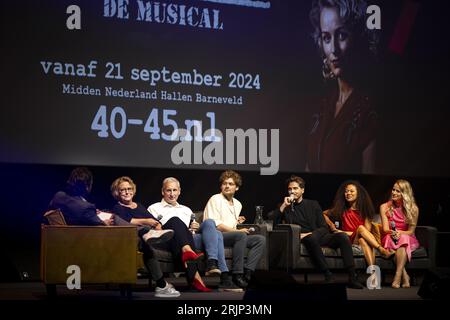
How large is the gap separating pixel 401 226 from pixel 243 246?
1430 mm

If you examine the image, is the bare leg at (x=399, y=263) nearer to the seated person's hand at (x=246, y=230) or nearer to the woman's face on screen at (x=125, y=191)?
the seated person's hand at (x=246, y=230)

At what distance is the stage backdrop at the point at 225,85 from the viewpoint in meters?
6.29

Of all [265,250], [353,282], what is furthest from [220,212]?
[353,282]

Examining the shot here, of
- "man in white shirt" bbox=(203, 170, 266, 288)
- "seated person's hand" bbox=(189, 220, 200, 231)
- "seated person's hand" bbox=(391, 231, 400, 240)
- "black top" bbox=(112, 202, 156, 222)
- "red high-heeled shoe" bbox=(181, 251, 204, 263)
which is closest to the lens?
"red high-heeled shoe" bbox=(181, 251, 204, 263)

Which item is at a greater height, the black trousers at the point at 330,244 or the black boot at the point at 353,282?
the black trousers at the point at 330,244

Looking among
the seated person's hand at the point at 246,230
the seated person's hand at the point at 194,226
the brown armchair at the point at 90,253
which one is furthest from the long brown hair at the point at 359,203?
the brown armchair at the point at 90,253

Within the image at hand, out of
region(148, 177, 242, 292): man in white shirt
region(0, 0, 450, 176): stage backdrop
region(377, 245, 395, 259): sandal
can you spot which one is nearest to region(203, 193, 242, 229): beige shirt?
region(148, 177, 242, 292): man in white shirt

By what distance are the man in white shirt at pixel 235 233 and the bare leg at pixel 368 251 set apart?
824mm

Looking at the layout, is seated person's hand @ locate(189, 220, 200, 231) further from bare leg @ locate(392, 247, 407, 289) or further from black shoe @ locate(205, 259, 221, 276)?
bare leg @ locate(392, 247, 407, 289)

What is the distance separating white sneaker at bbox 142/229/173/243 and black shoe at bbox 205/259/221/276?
337 millimetres

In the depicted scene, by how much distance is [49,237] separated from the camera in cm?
487

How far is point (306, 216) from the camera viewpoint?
20.6 ft

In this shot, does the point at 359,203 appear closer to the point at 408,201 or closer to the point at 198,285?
the point at 408,201

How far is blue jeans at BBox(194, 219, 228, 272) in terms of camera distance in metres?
5.51
